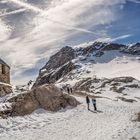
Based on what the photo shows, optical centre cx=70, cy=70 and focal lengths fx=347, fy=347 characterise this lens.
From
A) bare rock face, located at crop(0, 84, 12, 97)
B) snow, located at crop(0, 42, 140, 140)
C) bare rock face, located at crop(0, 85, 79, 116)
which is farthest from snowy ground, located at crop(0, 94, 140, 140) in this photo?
bare rock face, located at crop(0, 84, 12, 97)

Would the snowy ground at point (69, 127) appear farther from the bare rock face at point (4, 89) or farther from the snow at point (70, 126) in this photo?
the bare rock face at point (4, 89)

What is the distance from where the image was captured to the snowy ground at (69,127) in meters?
32.7

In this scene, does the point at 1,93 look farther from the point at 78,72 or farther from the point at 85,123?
the point at 78,72

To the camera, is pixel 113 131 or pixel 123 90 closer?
pixel 113 131

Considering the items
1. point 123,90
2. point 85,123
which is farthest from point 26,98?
point 123,90

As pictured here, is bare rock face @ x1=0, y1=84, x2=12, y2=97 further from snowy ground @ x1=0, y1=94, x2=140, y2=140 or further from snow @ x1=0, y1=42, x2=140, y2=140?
snowy ground @ x1=0, y1=94, x2=140, y2=140

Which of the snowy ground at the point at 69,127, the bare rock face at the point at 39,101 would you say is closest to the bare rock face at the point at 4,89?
the bare rock face at the point at 39,101

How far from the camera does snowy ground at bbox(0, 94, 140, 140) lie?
1288 inches

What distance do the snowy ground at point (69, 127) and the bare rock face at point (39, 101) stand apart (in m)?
1.58

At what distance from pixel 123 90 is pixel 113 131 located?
65104 mm

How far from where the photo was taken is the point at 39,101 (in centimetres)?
4788

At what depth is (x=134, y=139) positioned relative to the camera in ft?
99.5

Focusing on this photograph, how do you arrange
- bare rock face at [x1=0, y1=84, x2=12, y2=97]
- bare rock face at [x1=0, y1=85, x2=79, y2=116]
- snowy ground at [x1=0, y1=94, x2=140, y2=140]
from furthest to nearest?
1. bare rock face at [x1=0, y1=84, x2=12, y2=97]
2. bare rock face at [x1=0, y1=85, x2=79, y2=116]
3. snowy ground at [x1=0, y1=94, x2=140, y2=140]

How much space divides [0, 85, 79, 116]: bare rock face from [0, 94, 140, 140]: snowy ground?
1579 mm
